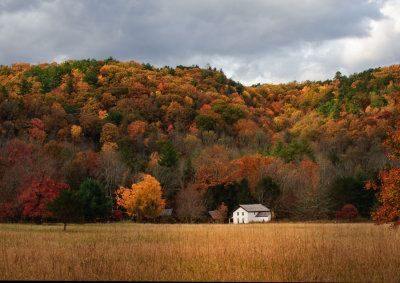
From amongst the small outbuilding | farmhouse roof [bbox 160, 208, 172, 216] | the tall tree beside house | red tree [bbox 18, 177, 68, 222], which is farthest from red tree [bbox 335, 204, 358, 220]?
red tree [bbox 18, 177, 68, 222]

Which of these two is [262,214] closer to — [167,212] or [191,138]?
[167,212]

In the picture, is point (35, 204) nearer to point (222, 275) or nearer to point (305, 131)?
point (222, 275)

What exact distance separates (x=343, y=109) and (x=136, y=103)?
73.8 m

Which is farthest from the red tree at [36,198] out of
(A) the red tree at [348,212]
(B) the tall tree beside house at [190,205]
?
(A) the red tree at [348,212]

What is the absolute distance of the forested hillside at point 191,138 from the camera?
214 ft

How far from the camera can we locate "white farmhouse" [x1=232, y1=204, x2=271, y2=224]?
64938 millimetres

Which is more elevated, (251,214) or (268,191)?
(268,191)

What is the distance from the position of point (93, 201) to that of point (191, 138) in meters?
52.9

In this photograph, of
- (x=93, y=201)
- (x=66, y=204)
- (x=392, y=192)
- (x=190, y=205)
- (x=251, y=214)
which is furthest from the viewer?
(x=251, y=214)

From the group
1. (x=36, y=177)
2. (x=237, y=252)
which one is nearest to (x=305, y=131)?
(x=36, y=177)

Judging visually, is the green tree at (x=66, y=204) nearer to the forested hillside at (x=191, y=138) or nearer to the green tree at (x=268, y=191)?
the forested hillside at (x=191, y=138)

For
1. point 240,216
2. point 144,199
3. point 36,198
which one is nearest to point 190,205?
point 144,199

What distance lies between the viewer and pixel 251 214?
214 ft

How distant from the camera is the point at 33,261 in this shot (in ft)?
44.9
